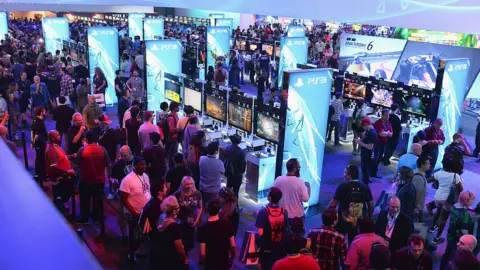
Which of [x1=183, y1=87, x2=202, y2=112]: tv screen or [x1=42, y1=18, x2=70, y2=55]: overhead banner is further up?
[x1=42, y1=18, x2=70, y2=55]: overhead banner

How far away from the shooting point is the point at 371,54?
47.8ft

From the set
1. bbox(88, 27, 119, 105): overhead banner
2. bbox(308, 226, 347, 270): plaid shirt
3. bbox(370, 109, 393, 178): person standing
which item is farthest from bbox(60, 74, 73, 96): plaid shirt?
bbox(308, 226, 347, 270): plaid shirt

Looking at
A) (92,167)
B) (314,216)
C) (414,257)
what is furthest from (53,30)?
(414,257)

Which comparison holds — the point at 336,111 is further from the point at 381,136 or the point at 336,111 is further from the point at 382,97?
the point at 381,136

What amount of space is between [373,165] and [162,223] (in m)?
5.45

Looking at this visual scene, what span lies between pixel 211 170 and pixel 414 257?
2681 mm

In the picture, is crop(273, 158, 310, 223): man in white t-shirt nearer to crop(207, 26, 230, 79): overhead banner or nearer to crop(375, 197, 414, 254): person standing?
crop(375, 197, 414, 254): person standing

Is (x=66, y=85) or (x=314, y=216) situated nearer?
(x=314, y=216)

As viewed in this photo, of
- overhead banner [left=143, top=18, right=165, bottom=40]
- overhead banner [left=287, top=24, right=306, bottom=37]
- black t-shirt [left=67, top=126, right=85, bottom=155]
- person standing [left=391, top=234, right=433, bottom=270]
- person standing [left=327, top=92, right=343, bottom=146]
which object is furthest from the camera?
overhead banner [left=143, top=18, right=165, bottom=40]

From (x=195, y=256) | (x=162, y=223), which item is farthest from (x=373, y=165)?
(x=162, y=223)

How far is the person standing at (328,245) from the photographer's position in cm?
400

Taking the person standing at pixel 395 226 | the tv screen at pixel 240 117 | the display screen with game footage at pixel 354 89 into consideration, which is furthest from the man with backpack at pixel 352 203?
the display screen with game footage at pixel 354 89

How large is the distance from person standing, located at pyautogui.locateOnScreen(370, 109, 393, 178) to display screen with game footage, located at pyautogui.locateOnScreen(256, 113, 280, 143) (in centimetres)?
224

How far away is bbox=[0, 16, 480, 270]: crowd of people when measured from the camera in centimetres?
396
